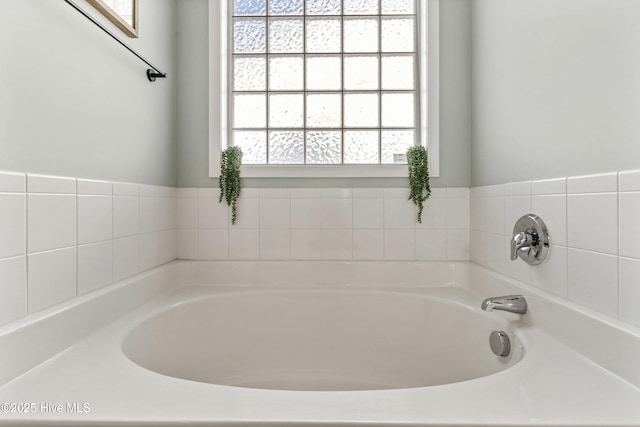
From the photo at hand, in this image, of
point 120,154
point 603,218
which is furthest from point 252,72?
point 603,218

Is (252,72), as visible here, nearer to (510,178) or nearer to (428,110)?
(428,110)

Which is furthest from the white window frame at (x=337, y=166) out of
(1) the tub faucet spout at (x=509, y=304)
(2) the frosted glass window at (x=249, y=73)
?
(1) the tub faucet spout at (x=509, y=304)

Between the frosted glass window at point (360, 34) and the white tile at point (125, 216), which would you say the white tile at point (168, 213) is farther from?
the frosted glass window at point (360, 34)

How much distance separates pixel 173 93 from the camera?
1.82 meters

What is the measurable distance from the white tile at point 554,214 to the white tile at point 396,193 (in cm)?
70

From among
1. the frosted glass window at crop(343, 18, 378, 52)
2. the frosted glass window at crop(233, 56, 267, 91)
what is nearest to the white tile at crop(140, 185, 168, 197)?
the frosted glass window at crop(233, 56, 267, 91)

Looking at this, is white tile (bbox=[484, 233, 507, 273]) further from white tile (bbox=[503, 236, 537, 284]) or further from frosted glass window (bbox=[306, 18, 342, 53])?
frosted glass window (bbox=[306, 18, 342, 53])

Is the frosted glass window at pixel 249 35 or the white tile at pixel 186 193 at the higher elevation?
the frosted glass window at pixel 249 35

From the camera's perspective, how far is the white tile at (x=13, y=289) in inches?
31.4

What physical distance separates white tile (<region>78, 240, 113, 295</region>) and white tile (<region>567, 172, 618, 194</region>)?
150 centimetres

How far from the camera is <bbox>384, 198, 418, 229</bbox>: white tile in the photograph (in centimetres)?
181

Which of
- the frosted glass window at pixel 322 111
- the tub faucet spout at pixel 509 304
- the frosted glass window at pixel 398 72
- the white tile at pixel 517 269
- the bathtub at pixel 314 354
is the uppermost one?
the frosted glass window at pixel 398 72

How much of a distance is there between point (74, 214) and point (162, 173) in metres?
0.68

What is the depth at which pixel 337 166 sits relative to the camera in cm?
183
